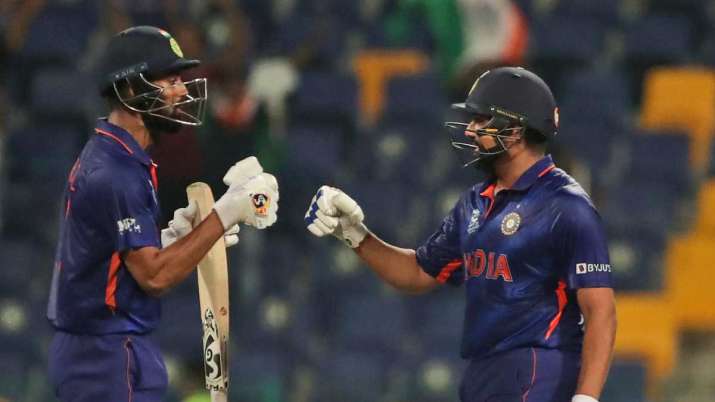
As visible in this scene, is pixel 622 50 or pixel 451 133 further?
pixel 622 50

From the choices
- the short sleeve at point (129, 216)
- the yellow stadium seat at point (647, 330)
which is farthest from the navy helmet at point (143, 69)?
the yellow stadium seat at point (647, 330)

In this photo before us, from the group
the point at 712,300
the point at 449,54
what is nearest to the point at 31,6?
the point at 449,54

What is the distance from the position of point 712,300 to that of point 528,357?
4893 mm

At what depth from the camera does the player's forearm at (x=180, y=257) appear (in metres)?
4.64

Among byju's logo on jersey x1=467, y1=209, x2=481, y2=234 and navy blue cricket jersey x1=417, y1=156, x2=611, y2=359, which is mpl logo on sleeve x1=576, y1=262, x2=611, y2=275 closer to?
navy blue cricket jersey x1=417, y1=156, x2=611, y2=359

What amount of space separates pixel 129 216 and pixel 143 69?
0.54 metres

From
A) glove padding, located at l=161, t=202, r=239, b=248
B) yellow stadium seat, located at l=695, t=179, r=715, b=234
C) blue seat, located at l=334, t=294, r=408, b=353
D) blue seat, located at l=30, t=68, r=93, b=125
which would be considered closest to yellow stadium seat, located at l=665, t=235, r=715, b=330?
yellow stadium seat, located at l=695, t=179, r=715, b=234

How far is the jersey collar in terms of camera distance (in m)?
4.78

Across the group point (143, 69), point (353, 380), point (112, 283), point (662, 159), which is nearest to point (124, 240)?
point (112, 283)

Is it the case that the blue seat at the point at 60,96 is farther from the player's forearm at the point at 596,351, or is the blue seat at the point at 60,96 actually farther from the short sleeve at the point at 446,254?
the player's forearm at the point at 596,351

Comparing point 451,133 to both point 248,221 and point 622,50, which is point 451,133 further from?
point 622,50

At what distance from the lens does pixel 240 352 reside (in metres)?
8.48

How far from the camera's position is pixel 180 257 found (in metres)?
4.64

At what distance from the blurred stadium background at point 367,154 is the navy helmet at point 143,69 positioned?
2.69m
